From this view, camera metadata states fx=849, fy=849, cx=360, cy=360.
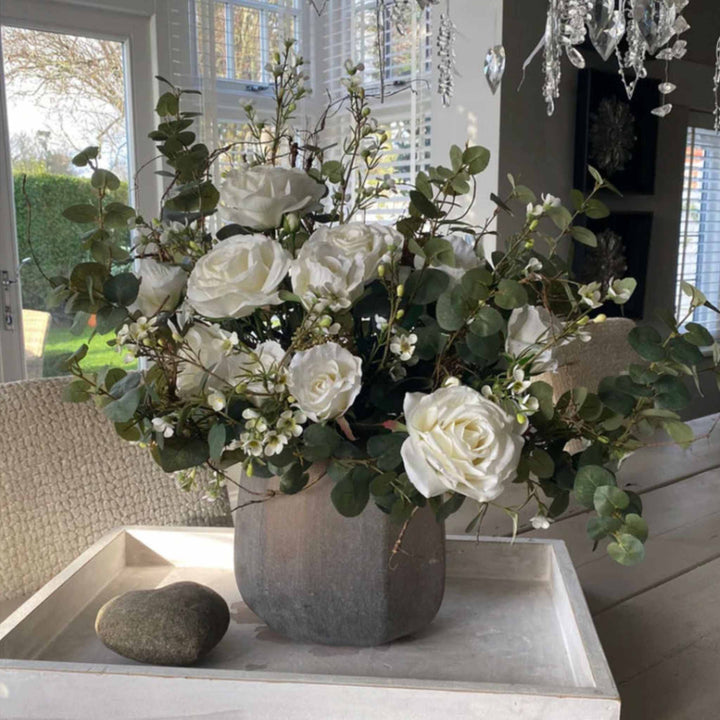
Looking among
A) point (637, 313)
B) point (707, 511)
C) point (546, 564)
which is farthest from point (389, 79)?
point (546, 564)

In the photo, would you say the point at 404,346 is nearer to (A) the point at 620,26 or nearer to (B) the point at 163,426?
(B) the point at 163,426

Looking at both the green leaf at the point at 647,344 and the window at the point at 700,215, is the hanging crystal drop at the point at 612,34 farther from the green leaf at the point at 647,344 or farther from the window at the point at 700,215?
the window at the point at 700,215

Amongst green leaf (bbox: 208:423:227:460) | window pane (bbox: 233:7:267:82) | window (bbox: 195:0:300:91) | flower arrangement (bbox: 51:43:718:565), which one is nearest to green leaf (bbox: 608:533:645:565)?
flower arrangement (bbox: 51:43:718:565)

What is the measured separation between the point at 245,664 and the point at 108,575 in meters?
0.29

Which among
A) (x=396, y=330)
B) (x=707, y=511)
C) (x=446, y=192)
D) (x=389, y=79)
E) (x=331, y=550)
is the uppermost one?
(x=389, y=79)

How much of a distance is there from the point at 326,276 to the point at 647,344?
267 millimetres

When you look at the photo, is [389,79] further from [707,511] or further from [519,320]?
[519,320]

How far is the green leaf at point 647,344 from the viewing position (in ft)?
2.26

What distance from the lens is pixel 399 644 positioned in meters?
0.81

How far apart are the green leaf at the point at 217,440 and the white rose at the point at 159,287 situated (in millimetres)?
122

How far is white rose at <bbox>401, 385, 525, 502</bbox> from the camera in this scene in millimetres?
619

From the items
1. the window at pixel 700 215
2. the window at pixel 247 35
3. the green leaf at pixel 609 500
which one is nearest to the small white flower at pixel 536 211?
the green leaf at pixel 609 500

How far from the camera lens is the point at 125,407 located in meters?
0.69

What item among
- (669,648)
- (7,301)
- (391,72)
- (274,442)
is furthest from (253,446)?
(391,72)
